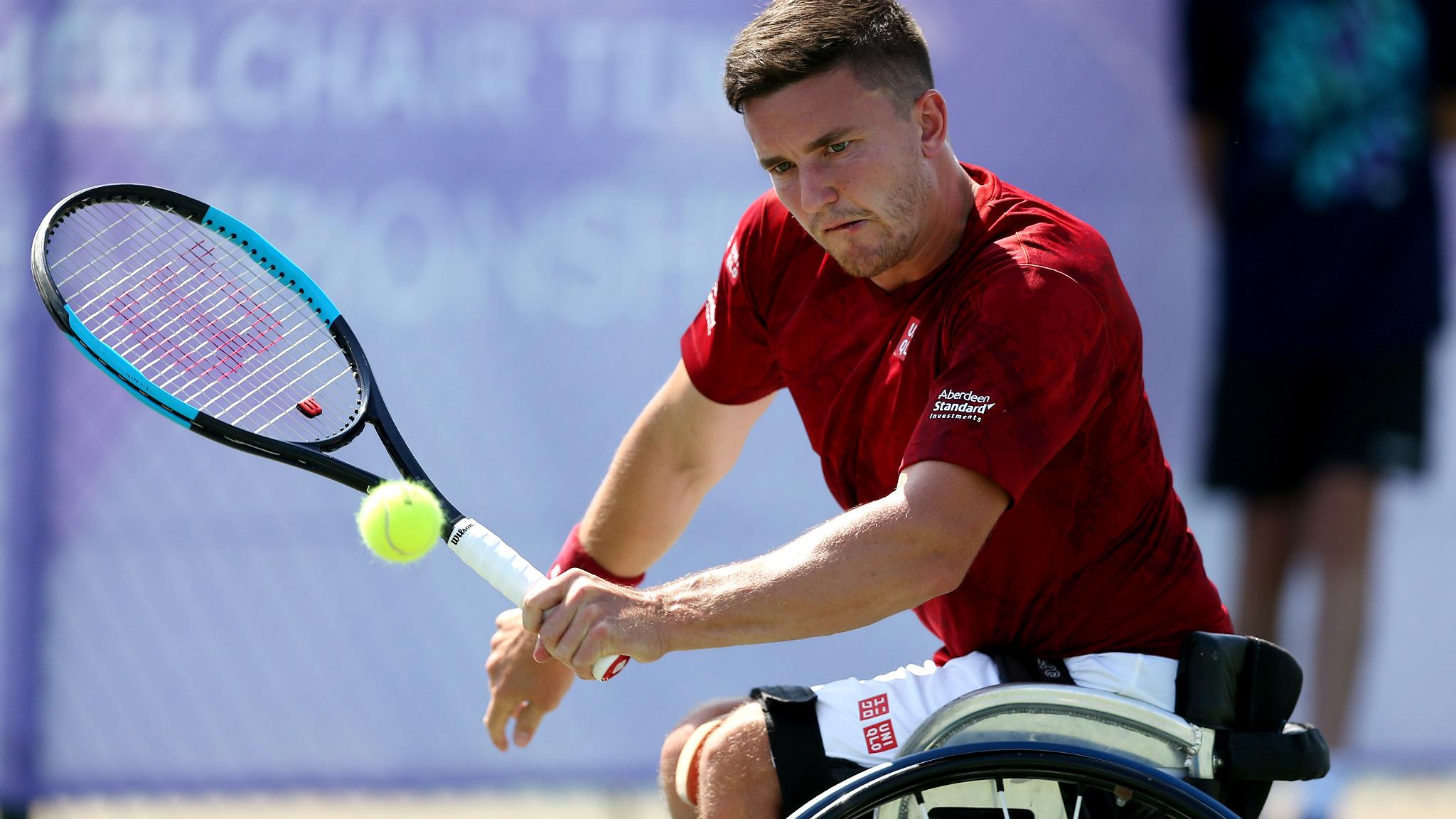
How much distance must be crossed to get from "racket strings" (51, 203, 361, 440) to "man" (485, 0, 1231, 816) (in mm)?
578

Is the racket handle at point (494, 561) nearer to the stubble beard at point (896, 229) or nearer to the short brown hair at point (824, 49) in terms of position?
the stubble beard at point (896, 229)

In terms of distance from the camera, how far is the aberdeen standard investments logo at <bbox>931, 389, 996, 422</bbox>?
2158 millimetres

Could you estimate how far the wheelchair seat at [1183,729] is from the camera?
7.18ft

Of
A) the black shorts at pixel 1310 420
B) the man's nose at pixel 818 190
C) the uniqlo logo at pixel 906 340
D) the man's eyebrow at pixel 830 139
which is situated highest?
the man's eyebrow at pixel 830 139

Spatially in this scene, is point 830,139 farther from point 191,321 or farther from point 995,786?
point 191,321

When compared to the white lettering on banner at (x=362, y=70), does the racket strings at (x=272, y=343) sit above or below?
below

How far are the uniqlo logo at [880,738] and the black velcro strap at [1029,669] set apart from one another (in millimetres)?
183

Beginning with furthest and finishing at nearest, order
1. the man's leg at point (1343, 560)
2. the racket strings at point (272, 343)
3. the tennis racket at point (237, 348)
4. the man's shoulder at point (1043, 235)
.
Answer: the man's leg at point (1343, 560) < the racket strings at point (272, 343) < the tennis racket at point (237, 348) < the man's shoulder at point (1043, 235)

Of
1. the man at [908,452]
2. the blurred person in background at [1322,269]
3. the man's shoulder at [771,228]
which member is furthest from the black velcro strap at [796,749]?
the blurred person in background at [1322,269]

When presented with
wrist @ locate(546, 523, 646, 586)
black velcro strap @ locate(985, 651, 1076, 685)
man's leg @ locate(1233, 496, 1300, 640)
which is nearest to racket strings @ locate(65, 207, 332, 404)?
wrist @ locate(546, 523, 646, 586)

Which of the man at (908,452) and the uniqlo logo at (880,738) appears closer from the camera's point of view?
the man at (908,452)

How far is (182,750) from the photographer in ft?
14.3

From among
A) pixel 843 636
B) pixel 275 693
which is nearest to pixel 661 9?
pixel 843 636

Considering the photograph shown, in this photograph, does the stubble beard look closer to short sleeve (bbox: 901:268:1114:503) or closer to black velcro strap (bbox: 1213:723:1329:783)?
short sleeve (bbox: 901:268:1114:503)
